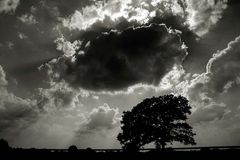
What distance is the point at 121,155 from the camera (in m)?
24.1

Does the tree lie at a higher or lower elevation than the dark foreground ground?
higher

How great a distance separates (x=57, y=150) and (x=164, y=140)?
739 inches

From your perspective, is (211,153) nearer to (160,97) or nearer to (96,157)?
(96,157)

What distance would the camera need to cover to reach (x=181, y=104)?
42.3 meters

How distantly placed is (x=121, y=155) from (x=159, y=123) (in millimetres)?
18522

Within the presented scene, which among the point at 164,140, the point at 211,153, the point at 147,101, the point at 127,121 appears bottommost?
the point at 211,153

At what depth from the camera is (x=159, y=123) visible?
4169 centimetres

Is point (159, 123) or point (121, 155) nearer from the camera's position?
point (121, 155)

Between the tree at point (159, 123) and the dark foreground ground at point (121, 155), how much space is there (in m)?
16.8

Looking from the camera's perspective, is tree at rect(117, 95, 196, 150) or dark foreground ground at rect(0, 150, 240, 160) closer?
dark foreground ground at rect(0, 150, 240, 160)

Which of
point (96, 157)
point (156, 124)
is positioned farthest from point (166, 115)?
point (96, 157)

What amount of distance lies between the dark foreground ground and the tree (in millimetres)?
16816

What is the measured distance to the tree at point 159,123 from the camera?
41.3 m

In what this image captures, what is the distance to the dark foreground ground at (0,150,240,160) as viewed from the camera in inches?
843
